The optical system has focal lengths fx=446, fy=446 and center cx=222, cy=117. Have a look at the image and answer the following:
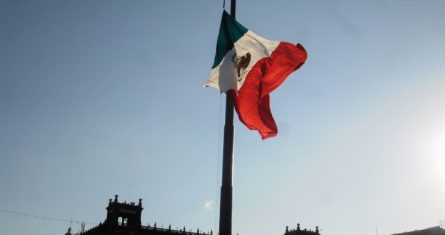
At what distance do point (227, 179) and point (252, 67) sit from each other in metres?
3.27

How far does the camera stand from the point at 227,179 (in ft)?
28.6

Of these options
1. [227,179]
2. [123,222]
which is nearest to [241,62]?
[227,179]

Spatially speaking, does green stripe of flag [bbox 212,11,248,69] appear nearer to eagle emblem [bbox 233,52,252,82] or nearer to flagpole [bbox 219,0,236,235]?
eagle emblem [bbox 233,52,252,82]

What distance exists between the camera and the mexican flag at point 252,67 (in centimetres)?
1062

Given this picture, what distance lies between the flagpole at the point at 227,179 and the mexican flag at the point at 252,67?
102 centimetres

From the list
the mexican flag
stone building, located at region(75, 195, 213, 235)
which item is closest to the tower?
stone building, located at region(75, 195, 213, 235)

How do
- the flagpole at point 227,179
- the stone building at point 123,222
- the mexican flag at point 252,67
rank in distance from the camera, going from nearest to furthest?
the flagpole at point 227,179 < the mexican flag at point 252,67 < the stone building at point 123,222

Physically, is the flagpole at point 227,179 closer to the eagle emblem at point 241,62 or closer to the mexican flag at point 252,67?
the mexican flag at point 252,67

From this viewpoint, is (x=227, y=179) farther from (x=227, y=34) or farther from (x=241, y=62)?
(x=227, y=34)

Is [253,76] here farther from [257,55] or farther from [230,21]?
[230,21]

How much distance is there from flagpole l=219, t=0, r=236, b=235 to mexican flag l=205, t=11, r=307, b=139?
1.02 meters

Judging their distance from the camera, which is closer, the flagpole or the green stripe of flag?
the flagpole

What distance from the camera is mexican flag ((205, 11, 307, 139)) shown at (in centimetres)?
1062

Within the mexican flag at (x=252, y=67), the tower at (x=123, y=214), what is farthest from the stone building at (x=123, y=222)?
the mexican flag at (x=252, y=67)
